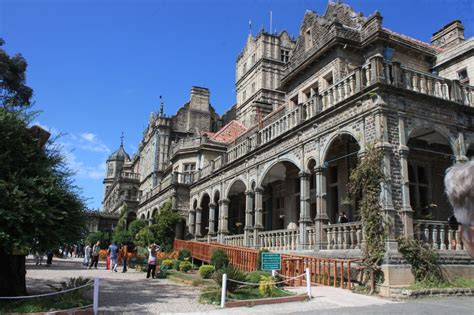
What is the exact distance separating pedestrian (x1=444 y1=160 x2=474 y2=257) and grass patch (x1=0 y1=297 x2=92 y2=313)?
9.00 meters

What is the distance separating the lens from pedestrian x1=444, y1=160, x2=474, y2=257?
2299mm

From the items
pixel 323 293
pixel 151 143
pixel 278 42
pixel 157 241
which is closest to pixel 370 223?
Result: pixel 323 293

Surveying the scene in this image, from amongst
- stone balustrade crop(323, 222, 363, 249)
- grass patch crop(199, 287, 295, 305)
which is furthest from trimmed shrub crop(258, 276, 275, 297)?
stone balustrade crop(323, 222, 363, 249)

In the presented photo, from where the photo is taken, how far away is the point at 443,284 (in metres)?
12.2

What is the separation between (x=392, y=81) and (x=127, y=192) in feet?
156

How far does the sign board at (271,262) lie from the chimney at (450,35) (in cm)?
1647

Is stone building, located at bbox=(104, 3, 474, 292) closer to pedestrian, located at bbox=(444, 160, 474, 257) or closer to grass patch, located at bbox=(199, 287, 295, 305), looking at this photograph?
grass patch, located at bbox=(199, 287, 295, 305)

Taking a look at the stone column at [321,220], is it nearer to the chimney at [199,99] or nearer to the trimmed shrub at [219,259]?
the trimmed shrub at [219,259]

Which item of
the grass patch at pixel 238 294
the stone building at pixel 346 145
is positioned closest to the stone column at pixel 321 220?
the stone building at pixel 346 145

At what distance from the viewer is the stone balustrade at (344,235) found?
13.7m

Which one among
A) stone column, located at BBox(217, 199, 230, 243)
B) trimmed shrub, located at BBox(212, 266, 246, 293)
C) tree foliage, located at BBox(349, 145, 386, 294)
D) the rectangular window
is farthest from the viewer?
the rectangular window

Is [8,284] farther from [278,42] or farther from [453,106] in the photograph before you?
[278,42]

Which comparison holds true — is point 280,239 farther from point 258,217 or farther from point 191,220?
point 191,220

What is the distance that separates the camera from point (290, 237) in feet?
59.6
